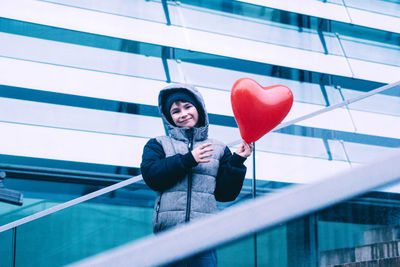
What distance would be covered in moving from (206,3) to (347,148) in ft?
13.5

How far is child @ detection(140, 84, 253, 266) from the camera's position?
1579 millimetres

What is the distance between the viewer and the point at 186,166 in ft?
5.16

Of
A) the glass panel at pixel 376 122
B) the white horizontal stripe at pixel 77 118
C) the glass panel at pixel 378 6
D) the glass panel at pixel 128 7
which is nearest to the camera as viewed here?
the glass panel at pixel 376 122

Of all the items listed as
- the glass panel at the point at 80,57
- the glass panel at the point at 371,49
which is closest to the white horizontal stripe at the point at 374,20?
the glass panel at the point at 371,49

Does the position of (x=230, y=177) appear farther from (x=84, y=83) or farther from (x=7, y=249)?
(x=84, y=83)

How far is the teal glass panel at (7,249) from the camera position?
8.54ft

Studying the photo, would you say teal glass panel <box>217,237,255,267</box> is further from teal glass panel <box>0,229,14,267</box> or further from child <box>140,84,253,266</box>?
teal glass panel <box>0,229,14,267</box>

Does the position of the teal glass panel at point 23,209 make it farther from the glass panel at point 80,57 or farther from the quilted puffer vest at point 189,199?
the glass panel at point 80,57

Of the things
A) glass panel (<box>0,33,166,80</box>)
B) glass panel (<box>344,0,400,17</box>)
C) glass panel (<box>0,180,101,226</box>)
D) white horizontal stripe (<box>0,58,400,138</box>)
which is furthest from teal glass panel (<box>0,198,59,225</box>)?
glass panel (<box>344,0,400,17</box>)

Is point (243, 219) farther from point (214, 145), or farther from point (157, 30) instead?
point (157, 30)

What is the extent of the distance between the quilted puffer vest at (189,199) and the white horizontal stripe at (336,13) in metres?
4.94

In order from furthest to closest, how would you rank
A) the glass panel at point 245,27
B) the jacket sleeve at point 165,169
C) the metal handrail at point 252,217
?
1. the glass panel at point 245,27
2. the jacket sleeve at point 165,169
3. the metal handrail at point 252,217

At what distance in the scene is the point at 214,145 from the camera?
1747mm

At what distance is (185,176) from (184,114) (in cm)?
24
